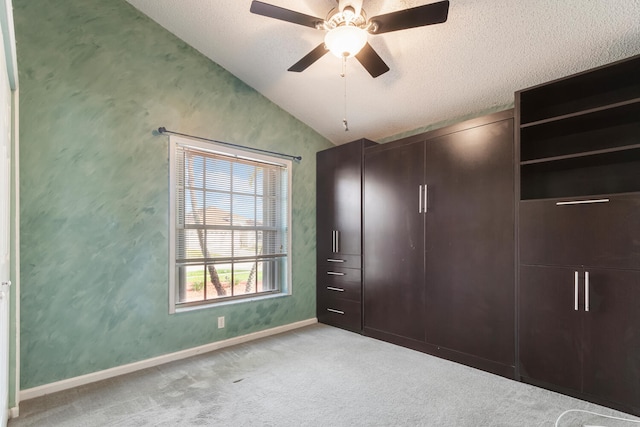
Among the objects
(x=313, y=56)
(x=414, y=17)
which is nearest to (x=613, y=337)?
(x=414, y=17)

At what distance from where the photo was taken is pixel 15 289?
2.08 meters

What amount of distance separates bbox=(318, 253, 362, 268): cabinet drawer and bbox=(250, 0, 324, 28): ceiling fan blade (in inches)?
96.8

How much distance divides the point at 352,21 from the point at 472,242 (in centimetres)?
201

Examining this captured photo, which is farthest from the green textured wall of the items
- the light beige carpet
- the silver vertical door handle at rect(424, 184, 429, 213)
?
the silver vertical door handle at rect(424, 184, 429, 213)

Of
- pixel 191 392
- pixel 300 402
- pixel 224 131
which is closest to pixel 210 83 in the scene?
pixel 224 131

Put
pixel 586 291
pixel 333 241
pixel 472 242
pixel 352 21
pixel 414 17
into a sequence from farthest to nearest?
1. pixel 333 241
2. pixel 472 242
3. pixel 586 291
4. pixel 352 21
5. pixel 414 17

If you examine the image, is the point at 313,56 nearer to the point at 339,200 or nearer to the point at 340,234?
the point at 339,200

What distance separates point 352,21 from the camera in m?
2.02

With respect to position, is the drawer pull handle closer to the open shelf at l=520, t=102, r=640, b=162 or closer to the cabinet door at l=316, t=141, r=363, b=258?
the open shelf at l=520, t=102, r=640, b=162

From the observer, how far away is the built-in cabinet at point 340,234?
12.0 ft

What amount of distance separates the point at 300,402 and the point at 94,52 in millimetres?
3132

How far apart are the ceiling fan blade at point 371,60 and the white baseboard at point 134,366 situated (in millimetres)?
2867

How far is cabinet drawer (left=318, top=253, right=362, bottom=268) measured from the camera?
12.0 ft

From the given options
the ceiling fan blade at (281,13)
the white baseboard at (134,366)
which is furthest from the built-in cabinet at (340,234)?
the ceiling fan blade at (281,13)
